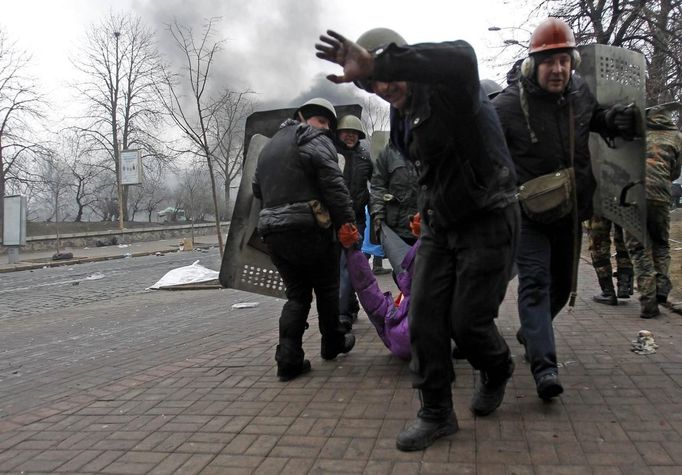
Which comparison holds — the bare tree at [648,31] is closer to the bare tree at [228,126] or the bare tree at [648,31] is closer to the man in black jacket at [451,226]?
the bare tree at [228,126]

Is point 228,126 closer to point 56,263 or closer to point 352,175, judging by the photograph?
point 56,263

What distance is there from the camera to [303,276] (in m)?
3.91

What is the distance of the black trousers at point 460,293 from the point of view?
251cm

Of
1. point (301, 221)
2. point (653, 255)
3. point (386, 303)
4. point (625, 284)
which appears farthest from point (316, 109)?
point (625, 284)

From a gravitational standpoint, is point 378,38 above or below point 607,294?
above

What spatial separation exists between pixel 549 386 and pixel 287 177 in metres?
1.99

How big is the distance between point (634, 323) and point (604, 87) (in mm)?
2204

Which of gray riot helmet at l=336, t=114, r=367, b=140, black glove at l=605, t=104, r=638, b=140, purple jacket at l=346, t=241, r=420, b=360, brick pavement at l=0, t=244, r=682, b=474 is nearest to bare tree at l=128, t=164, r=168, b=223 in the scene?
gray riot helmet at l=336, t=114, r=367, b=140

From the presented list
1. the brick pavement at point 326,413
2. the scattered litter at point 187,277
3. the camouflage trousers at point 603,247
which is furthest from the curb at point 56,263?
the camouflage trousers at point 603,247

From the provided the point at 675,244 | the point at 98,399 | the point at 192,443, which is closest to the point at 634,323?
the point at 192,443

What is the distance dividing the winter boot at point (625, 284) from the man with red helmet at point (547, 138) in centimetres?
310

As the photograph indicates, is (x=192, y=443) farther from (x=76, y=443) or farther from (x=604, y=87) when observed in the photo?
(x=604, y=87)

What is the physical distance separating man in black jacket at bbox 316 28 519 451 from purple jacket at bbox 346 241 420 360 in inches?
42.5

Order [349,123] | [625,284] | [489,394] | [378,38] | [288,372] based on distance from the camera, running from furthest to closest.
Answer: [625,284]
[349,123]
[288,372]
[489,394]
[378,38]
